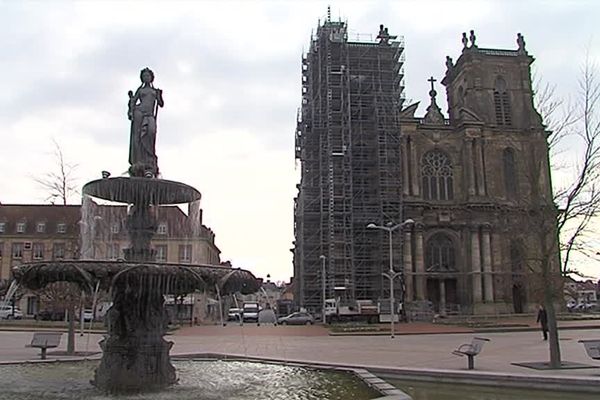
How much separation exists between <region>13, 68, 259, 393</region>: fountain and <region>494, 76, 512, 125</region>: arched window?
59.6 m

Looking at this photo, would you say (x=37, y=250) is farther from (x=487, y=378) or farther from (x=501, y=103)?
(x=487, y=378)

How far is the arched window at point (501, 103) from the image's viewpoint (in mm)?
68062

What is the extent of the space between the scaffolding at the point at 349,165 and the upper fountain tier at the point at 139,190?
142 ft

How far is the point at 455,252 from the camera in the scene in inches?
2484

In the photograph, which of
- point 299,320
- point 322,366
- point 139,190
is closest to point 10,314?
point 299,320

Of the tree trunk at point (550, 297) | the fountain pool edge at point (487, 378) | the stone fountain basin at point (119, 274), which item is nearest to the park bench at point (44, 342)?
the fountain pool edge at point (487, 378)

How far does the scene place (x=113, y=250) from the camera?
25.1 m

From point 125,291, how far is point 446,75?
70263 millimetres

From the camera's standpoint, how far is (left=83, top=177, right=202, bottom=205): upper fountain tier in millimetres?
12586

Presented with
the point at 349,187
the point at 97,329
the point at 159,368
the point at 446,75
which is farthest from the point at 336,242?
the point at 159,368

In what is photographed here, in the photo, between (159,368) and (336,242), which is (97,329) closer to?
(336,242)

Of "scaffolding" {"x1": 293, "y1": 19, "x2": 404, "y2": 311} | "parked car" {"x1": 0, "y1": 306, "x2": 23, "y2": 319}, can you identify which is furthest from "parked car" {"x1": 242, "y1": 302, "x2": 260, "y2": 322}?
"parked car" {"x1": 0, "y1": 306, "x2": 23, "y2": 319}

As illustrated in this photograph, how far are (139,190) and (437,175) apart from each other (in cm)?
5493

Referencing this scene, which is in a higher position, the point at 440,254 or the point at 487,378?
the point at 440,254
